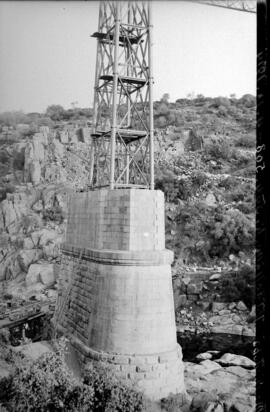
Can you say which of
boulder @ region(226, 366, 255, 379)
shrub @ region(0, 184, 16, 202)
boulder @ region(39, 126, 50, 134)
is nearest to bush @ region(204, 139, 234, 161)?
boulder @ region(39, 126, 50, 134)

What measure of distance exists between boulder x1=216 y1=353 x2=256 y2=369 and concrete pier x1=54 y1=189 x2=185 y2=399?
21.3 ft

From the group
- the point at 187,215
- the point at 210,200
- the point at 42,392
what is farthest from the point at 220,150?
the point at 42,392

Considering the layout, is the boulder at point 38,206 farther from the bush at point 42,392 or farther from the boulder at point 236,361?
the bush at point 42,392

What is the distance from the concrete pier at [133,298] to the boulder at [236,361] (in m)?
6.50

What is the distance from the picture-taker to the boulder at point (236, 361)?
678 inches

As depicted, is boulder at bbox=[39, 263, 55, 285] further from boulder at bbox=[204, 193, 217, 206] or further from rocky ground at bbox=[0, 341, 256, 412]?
boulder at bbox=[204, 193, 217, 206]

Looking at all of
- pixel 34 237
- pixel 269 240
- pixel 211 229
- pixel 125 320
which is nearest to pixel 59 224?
pixel 34 237

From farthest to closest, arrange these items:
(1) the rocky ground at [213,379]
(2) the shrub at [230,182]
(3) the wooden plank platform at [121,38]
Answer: (2) the shrub at [230,182]
(3) the wooden plank platform at [121,38]
(1) the rocky ground at [213,379]

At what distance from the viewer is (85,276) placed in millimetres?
13086

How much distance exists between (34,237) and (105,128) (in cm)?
1869

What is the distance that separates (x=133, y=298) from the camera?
1123 centimetres

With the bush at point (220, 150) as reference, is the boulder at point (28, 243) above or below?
below

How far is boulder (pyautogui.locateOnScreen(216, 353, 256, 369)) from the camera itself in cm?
1723

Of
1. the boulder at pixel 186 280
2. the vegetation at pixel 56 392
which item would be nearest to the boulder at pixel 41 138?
the boulder at pixel 186 280
